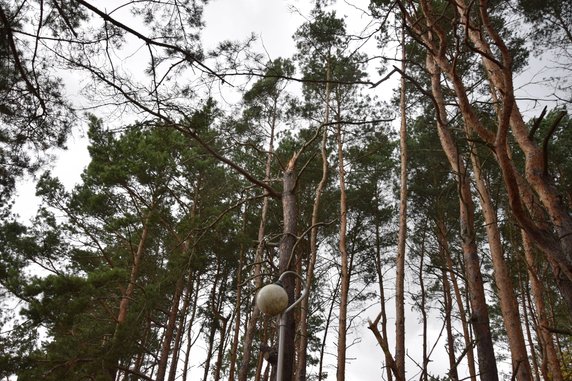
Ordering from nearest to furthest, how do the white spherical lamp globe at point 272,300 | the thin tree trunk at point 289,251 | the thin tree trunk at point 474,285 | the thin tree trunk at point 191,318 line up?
the white spherical lamp globe at point 272,300, the thin tree trunk at point 474,285, the thin tree trunk at point 289,251, the thin tree trunk at point 191,318

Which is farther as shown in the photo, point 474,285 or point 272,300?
point 474,285

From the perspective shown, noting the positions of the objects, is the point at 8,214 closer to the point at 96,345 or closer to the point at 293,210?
the point at 96,345

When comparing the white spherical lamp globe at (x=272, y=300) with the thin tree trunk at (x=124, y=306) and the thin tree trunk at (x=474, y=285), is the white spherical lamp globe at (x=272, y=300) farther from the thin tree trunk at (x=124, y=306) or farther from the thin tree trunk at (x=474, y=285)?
the thin tree trunk at (x=124, y=306)

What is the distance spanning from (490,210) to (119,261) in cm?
812

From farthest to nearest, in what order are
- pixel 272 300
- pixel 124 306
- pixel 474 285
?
pixel 124 306 < pixel 474 285 < pixel 272 300

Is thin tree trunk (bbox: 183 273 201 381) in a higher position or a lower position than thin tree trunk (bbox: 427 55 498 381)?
higher

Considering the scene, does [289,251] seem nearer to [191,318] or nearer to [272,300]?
[272,300]

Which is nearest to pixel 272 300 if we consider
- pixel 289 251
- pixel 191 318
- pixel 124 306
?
pixel 289 251

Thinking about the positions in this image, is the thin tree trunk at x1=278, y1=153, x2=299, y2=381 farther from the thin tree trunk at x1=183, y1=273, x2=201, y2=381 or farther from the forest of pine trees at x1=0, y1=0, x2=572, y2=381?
the thin tree trunk at x1=183, y1=273, x2=201, y2=381

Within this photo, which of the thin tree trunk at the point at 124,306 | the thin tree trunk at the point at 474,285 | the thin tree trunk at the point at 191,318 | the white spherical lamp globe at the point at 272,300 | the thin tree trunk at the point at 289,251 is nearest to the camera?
the white spherical lamp globe at the point at 272,300

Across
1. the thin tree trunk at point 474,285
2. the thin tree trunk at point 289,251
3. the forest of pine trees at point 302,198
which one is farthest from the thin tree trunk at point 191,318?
the thin tree trunk at point 474,285

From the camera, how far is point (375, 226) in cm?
1218

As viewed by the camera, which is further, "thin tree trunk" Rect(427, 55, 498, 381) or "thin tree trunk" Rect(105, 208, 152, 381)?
"thin tree trunk" Rect(105, 208, 152, 381)

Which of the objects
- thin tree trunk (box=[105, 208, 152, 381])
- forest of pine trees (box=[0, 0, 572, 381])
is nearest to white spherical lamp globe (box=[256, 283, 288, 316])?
forest of pine trees (box=[0, 0, 572, 381])
